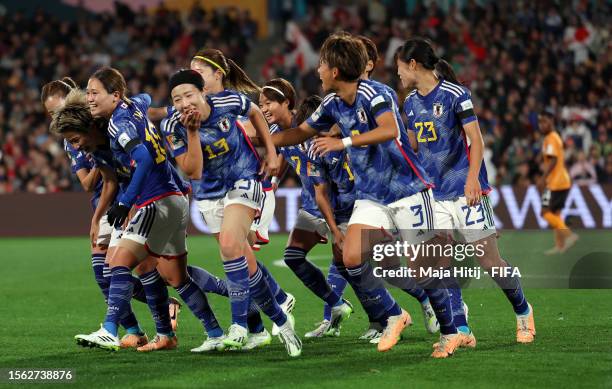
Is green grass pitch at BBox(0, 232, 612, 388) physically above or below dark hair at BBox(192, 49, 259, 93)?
below

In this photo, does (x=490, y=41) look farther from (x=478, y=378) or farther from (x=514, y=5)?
(x=478, y=378)

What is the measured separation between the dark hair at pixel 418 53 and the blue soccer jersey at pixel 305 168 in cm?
113

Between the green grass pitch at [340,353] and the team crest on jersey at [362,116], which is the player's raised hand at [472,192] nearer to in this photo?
the team crest on jersey at [362,116]

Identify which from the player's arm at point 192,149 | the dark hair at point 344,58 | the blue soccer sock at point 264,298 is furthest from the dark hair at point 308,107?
the blue soccer sock at point 264,298

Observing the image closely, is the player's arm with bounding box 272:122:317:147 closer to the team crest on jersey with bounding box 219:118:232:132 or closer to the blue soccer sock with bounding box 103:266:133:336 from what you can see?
the team crest on jersey with bounding box 219:118:232:132

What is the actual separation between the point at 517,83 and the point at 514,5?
4135 mm

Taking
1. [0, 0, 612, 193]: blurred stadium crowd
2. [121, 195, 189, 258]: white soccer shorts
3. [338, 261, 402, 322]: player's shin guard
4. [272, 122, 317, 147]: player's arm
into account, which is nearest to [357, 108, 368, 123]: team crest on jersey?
[272, 122, 317, 147]: player's arm

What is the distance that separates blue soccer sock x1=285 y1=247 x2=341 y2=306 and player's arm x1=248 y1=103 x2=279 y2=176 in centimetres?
146

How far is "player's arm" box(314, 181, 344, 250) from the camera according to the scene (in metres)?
8.52

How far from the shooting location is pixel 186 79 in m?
7.60

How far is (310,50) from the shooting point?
2803 cm

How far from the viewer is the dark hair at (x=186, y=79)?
758 cm

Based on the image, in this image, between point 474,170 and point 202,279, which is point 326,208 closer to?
point 202,279

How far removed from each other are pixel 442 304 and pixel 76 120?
2.97 meters
